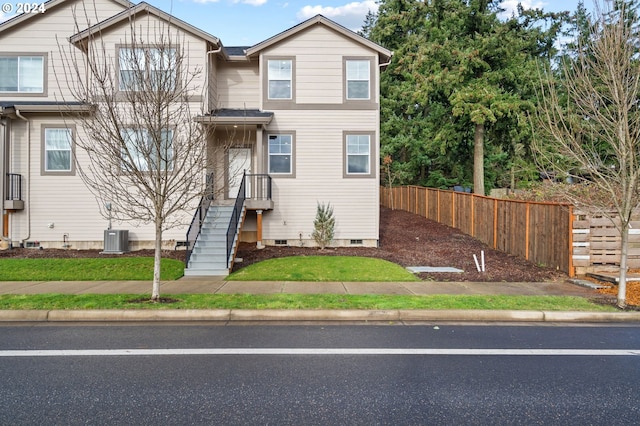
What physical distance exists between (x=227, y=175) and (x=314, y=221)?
11.8 ft

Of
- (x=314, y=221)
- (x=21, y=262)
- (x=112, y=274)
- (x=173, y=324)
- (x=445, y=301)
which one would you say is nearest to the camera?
(x=173, y=324)

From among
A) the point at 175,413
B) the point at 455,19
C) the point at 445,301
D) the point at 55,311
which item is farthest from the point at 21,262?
the point at 455,19

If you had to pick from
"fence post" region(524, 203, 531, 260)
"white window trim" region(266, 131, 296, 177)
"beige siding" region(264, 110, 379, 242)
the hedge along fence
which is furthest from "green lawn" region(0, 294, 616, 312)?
"white window trim" region(266, 131, 296, 177)

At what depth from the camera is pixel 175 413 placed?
3602mm

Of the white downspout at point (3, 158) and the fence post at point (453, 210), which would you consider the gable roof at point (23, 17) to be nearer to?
the white downspout at point (3, 158)

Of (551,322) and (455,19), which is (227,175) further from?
(455,19)

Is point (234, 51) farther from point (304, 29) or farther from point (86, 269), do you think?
point (86, 269)

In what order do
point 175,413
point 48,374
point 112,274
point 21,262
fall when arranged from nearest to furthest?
point 175,413
point 48,374
point 112,274
point 21,262

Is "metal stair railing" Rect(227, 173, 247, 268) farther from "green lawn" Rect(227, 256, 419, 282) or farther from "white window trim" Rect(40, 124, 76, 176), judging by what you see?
"white window trim" Rect(40, 124, 76, 176)

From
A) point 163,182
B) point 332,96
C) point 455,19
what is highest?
point 455,19

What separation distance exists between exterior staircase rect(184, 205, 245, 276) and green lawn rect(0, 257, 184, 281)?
516mm

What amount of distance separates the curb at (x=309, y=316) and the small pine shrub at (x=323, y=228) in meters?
7.32

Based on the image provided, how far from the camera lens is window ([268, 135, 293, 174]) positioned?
14.7m

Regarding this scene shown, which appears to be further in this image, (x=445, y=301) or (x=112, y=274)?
(x=112, y=274)
